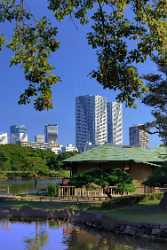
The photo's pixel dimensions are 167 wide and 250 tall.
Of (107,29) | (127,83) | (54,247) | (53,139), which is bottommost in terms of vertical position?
(54,247)

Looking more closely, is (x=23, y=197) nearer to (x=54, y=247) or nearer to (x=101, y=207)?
(x=101, y=207)

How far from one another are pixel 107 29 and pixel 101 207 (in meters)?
17.5

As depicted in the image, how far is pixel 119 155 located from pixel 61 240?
69.2 feet

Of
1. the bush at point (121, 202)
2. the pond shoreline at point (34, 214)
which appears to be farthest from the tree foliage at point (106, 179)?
the pond shoreline at point (34, 214)

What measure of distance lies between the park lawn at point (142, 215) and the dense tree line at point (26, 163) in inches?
2224

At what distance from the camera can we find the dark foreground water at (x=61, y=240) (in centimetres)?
1705

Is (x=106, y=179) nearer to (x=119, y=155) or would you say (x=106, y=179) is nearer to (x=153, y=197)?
(x=119, y=155)

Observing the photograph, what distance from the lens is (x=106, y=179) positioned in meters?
35.1

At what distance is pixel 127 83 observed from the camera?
9.73 metres

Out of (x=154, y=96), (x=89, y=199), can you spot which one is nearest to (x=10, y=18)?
(x=154, y=96)

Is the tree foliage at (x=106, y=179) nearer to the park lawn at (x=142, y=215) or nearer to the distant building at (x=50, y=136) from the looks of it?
the park lawn at (x=142, y=215)

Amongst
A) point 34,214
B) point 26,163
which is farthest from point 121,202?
point 26,163

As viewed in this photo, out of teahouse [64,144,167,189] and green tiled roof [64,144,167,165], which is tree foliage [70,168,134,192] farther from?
green tiled roof [64,144,167,165]

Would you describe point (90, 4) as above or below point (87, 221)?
above
